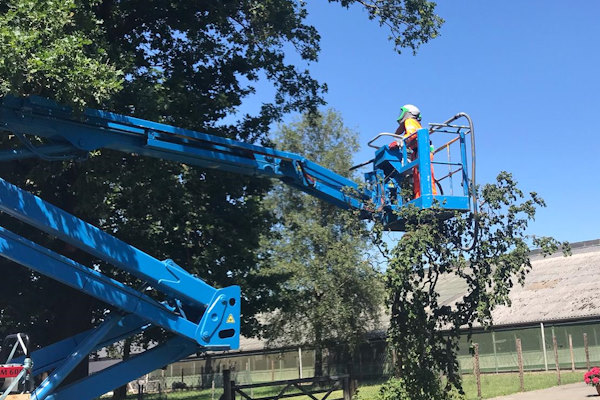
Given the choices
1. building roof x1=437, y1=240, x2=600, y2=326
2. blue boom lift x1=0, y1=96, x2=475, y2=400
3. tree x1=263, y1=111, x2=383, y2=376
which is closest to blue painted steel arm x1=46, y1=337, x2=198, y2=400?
blue boom lift x1=0, y1=96, x2=475, y2=400

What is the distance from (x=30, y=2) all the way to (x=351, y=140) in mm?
28348

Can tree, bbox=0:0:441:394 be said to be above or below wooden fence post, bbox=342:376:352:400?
above

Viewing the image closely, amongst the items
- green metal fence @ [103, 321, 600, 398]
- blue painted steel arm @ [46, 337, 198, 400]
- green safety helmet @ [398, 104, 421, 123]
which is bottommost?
green metal fence @ [103, 321, 600, 398]

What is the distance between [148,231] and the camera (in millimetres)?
13750

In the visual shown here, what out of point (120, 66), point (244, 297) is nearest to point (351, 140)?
point (244, 297)

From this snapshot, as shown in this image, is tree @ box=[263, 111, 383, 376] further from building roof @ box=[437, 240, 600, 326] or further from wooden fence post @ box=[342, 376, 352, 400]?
wooden fence post @ box=[342, 376, 352, 400]

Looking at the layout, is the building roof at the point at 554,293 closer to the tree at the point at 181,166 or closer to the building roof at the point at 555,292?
the building roof at the point at 555,292

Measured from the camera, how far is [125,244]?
8.16 m

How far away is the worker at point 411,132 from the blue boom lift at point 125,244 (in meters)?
0.12

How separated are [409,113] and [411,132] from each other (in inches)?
18.7

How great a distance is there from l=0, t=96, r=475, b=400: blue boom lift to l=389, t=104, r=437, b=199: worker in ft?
0.39

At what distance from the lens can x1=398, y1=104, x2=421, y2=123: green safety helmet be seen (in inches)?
423

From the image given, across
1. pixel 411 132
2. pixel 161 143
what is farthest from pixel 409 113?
pixel 161 143

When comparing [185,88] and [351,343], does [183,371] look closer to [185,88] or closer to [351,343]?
[351,343]
